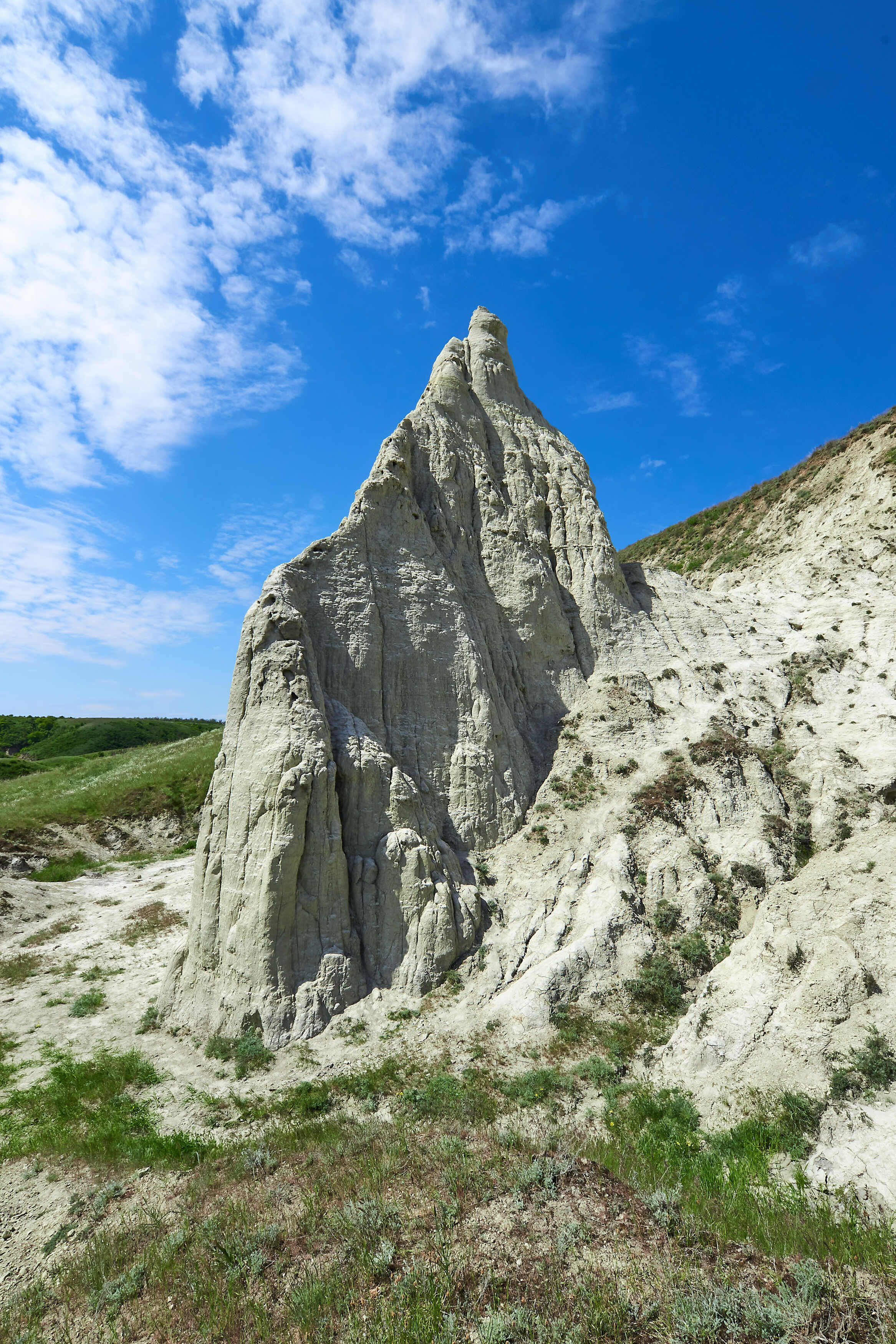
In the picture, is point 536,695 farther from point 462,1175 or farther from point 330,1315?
point 330,1315

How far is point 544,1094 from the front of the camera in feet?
47.2

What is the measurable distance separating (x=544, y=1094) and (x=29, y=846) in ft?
124

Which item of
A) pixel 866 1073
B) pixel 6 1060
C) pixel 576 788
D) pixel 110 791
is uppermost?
pixel 110 791

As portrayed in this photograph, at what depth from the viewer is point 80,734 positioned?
10062 cm

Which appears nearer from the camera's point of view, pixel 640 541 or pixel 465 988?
pixel 465 988

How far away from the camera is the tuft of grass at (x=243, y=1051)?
16422 millimetres

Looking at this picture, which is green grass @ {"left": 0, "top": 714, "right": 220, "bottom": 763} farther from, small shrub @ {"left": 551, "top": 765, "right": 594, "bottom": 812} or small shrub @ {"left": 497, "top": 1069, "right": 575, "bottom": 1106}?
small shrub @ {"left": 497, "top": 1069, "right": 575, "bottom": 1106}

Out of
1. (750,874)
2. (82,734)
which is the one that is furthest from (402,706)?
(82,734)

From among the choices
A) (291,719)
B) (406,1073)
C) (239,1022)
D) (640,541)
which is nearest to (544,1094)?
(406,1073)

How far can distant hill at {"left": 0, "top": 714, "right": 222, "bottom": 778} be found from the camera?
9581 cm

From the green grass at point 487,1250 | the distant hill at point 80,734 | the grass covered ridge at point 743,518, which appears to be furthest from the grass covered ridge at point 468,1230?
the distant hill at point 80,734

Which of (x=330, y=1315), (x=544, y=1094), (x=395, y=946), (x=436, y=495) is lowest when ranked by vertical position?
(x=544, y=1094)

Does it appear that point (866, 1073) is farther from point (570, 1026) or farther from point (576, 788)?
point (576, 788)

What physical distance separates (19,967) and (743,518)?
188 ft
